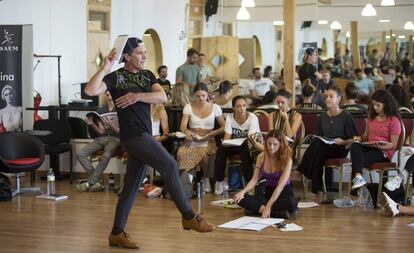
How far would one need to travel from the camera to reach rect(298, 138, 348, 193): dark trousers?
27.5ft

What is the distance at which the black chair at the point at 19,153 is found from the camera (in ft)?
28.2

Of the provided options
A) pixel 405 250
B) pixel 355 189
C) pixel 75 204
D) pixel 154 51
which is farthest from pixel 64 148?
pixel 154 51

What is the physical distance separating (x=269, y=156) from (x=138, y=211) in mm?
1418

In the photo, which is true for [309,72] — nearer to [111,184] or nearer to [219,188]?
[219,188]

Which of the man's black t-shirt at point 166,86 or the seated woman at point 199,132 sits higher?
the man's black t-shirt at point 166,86

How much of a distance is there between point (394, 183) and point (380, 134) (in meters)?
0.55

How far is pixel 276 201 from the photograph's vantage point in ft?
24.2

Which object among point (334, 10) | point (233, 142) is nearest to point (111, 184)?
point (233, 142)

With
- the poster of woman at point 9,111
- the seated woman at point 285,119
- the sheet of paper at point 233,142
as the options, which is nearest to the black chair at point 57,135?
the poster of woman at point 9,111

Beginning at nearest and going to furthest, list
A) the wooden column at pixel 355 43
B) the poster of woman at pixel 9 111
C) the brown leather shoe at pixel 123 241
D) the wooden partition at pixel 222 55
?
the brown leather shoe at pixel 123 241 → the poster of woman at pixel 9 111 → the wooden partition at pixel 222 55 → the wooden column at pixel 355 43

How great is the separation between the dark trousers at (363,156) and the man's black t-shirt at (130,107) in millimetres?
2834

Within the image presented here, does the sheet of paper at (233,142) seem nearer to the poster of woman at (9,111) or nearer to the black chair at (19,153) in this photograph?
the black chair at (19,153)

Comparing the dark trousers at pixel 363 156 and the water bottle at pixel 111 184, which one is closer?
the dark trousers at pixel 363 156

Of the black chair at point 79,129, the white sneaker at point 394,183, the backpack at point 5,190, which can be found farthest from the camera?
the black chair at point 79,129
